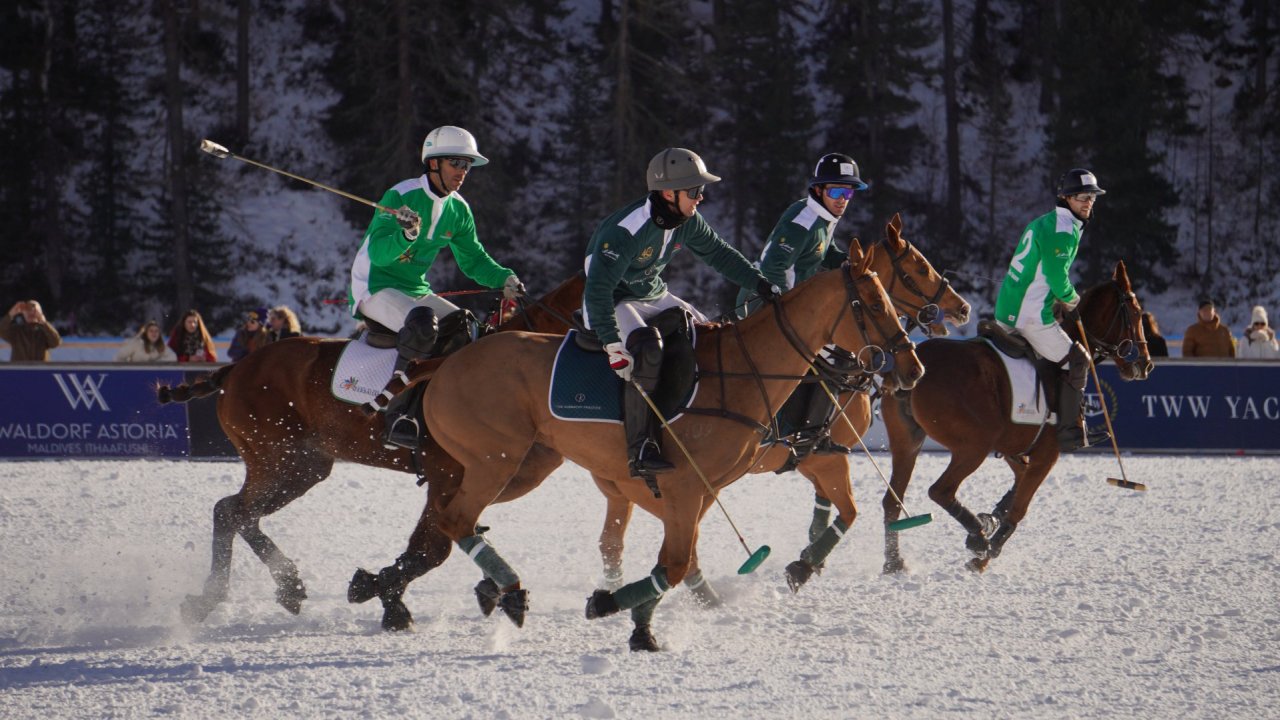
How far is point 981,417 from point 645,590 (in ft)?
11.2

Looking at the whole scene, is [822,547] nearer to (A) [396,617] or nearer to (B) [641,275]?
(B) [641,275]

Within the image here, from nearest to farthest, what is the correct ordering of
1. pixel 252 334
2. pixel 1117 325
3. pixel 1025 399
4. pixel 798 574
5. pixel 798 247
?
pixel 798 574 → pixel 798 247 → pixel 1025 399 → pixel 1117 325 → pixel 252 334

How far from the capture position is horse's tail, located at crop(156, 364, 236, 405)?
7445 mm

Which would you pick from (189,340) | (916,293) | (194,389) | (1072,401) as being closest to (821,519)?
(916,293)

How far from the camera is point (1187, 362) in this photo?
49.6 ft

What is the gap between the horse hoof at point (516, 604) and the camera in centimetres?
634

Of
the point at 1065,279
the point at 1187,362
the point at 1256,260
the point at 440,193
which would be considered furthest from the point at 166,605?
the point at 1256,260

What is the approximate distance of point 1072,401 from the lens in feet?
28.6

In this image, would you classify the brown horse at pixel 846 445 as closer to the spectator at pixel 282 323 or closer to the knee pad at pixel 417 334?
the knee pad at pixel 417 334

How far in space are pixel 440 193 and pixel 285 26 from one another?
30255 millimetres

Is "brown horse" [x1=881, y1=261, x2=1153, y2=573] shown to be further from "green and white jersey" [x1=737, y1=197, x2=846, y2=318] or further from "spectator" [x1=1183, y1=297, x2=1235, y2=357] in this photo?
"spectator" [x1=1183, y1=297, x2=1235, y2=357]

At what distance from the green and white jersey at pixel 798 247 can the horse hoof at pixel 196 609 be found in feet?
10.7

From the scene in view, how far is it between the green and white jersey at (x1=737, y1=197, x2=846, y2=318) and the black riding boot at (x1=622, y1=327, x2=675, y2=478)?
1.69 m

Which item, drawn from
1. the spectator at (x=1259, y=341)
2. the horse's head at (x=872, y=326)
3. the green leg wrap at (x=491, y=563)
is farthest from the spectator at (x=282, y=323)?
the spectator at (x=1259, y=341)
